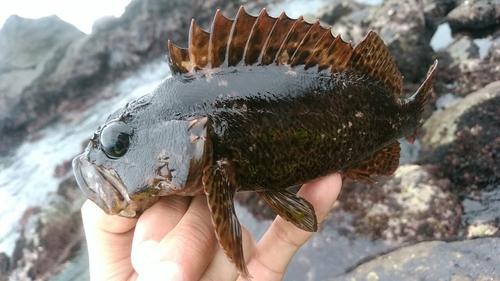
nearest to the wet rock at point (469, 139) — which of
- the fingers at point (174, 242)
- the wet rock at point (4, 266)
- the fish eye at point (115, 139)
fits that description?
the fingers at point (174, 242)

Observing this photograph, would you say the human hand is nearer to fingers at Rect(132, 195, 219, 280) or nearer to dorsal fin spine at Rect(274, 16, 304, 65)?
fingers at Rect(132, 195, 219, 280)

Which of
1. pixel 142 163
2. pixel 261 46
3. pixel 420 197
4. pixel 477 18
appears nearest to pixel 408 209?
pixel 420 197

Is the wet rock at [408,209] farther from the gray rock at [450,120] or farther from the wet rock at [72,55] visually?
the wet rock at [72,55]

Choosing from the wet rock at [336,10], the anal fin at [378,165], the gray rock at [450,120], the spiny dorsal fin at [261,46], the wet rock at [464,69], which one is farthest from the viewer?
the wet rock at [336,10]

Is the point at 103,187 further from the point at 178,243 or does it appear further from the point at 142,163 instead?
the point at 178,243

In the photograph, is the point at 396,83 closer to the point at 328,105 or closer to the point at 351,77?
the point at 351,77

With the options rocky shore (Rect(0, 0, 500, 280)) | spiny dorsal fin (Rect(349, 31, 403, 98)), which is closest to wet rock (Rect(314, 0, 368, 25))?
rocky shore (Rect(0, 0, 500, 280))
